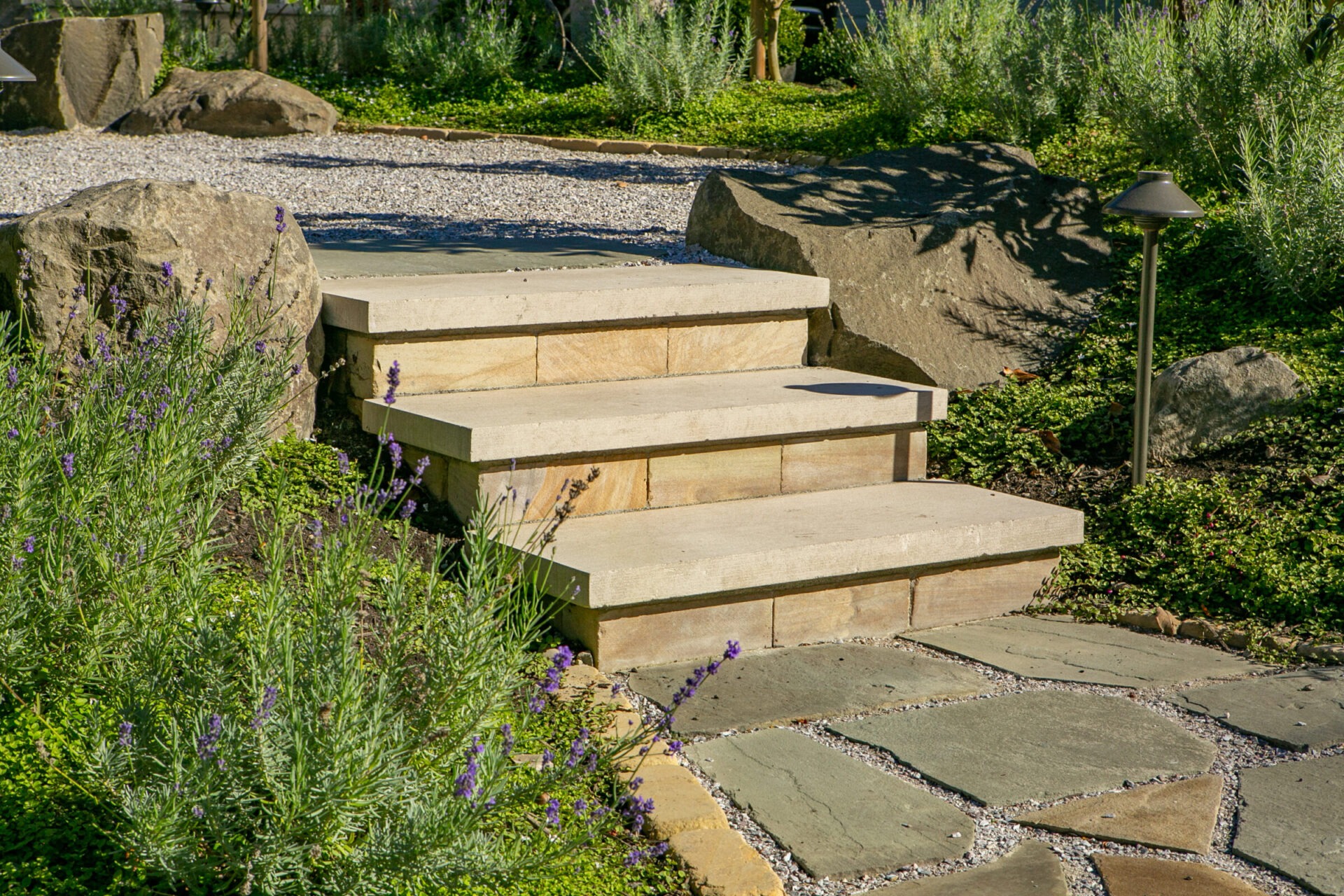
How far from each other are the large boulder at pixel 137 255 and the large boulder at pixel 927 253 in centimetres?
220

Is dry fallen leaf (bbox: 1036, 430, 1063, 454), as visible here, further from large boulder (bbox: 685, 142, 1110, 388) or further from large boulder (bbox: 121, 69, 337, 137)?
large boulder (bbox: 121, 69, 337, 137)

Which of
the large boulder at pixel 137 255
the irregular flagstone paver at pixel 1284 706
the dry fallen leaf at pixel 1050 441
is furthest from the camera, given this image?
the dry fallen leaf at pixel 1050 441

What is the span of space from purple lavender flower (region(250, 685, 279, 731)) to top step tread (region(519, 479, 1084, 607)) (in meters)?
1.39

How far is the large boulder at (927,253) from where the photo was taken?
5.18m

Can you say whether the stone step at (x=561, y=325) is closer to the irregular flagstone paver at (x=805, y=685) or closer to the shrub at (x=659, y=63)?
the irregular flagstone paver at (x=805, y=685)

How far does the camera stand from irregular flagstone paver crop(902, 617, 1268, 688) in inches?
139

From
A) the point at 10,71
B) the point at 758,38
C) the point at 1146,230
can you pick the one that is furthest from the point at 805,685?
the point at 758,38

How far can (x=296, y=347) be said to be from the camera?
157 inches

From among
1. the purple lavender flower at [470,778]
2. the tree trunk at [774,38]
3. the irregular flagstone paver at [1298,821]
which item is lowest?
the irregular flagstone paver at [1298,821]

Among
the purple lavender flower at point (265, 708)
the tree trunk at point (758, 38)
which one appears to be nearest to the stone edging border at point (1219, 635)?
the purple lavender flower at point (265, 708)

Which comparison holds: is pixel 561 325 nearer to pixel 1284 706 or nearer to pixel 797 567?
pixel 797 567

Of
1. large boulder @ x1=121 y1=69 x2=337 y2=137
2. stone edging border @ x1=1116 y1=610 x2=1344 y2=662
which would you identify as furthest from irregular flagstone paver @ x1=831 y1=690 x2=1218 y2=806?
large boulder @ x1=121 y1=69 x2=337 y2=137

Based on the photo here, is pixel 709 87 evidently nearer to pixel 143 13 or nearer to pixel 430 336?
pixel 143 13

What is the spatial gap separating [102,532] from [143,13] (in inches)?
511
